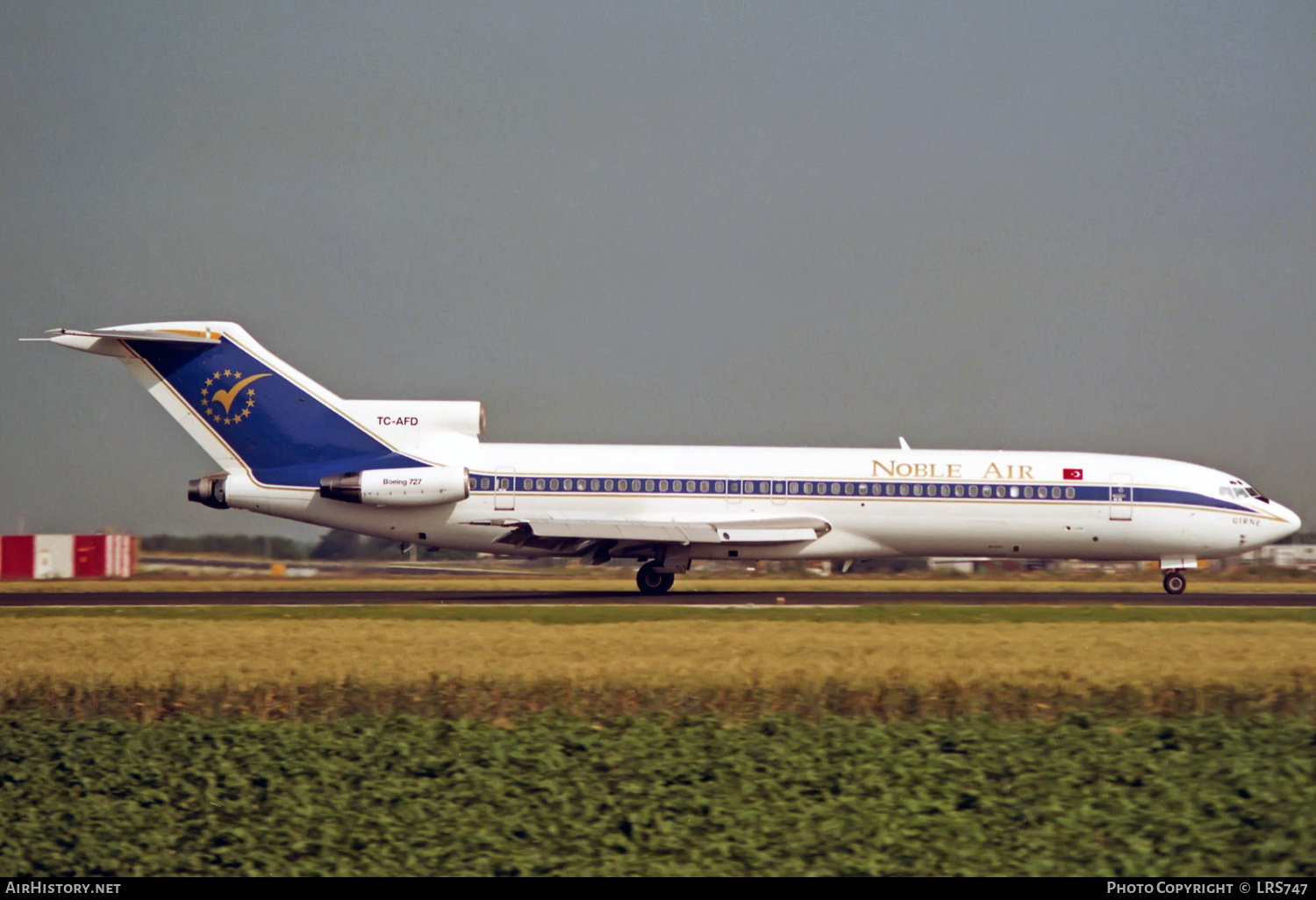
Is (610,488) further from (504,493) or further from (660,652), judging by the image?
(660,652)

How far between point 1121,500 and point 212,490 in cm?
2272

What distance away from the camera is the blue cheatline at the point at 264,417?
1237 inches

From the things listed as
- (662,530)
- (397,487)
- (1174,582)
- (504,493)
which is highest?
(397,487)

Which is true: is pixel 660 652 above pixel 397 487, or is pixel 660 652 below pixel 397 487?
below

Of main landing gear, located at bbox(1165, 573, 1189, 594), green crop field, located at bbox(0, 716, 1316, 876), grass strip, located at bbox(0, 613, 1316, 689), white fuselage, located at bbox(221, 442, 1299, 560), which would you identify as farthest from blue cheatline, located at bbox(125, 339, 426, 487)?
main landing gear, located at bbox(1165, 573, 1189, 594)

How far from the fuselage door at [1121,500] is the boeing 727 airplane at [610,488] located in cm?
5

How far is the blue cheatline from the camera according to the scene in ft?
103

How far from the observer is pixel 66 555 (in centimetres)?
5172

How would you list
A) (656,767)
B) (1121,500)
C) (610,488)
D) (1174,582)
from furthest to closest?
1. (1174,582)
2. (1121,500)
3. (610,488)
4. (656,767)

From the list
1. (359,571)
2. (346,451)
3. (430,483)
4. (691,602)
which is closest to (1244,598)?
(691,602)

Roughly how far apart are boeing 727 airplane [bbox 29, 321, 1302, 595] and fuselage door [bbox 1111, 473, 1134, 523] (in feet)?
0.16

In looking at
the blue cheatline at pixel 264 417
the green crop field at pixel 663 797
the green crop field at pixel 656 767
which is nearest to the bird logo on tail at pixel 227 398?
the blue cheatline at pixel 264 417

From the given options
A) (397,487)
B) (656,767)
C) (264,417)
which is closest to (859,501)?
(397,487)

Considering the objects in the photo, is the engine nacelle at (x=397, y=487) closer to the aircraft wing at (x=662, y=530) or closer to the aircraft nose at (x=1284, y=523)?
the aircraft wing at (x=662, y=530)
